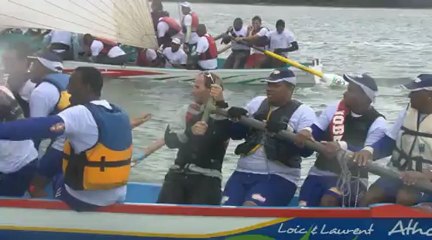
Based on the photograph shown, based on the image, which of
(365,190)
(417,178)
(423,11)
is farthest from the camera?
(423,11)

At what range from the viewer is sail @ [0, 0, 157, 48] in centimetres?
643

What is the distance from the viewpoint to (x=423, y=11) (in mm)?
55844

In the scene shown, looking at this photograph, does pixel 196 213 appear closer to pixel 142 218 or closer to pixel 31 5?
pixel 142 218

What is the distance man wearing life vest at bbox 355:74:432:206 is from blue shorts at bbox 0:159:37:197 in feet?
6.96

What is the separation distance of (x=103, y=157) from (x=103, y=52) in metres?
10.5

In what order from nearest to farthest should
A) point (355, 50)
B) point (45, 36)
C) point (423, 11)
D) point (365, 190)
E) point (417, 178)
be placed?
point (417, 178) → point (365, 190) → point (45, 36) → point (355, 50) → point (423, 11)

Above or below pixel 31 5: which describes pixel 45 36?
below

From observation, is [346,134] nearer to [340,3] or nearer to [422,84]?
[422,84]

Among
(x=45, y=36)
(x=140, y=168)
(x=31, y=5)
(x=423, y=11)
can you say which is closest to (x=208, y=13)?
(x=423, y=11)

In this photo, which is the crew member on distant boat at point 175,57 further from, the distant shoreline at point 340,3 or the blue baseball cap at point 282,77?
the distant shoreline at point 340,3

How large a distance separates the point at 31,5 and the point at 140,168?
4.25 meters

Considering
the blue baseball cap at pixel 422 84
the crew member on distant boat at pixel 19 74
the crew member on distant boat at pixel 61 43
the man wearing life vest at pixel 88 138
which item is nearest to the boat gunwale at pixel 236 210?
the man wearing life vest at pixel 88 138

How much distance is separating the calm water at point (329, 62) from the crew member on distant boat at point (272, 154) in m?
0.58

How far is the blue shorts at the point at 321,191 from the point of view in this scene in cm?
605
